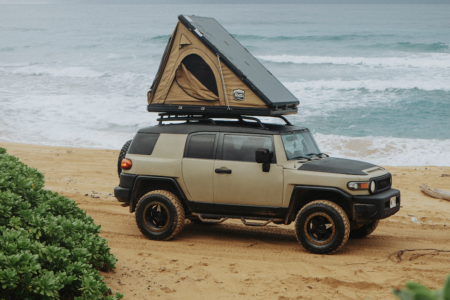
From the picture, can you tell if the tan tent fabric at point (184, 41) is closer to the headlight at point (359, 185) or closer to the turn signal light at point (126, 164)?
the turn signal light at point (126, 164)

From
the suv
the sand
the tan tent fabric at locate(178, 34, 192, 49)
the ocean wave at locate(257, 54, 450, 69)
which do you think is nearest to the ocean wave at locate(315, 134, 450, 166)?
the sand

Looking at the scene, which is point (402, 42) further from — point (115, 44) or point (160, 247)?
point (160, 247)

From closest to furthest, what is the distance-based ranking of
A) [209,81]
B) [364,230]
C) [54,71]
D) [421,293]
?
[421,293], [209,81], [364,230], [54,71]

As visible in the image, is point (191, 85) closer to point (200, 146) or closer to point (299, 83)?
point (200, 146)

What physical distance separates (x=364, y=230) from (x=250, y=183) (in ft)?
6.94

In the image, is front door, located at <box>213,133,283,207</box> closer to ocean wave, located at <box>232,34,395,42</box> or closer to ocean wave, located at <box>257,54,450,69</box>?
ocean wave, located at <box>257,54,450,69</box>

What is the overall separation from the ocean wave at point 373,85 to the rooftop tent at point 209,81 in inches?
843

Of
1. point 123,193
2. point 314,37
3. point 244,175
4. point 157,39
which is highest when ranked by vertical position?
point 314,37

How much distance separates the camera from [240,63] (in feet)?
23.8

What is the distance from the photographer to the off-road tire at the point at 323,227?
6410 mm

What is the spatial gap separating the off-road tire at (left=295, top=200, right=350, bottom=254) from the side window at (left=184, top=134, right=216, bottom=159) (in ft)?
5.29

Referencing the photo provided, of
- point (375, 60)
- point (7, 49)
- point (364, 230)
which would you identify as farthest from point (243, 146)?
point (7, 49)

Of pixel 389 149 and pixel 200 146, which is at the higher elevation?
pixel 200 146

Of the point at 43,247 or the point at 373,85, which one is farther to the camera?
the point at 373,85
